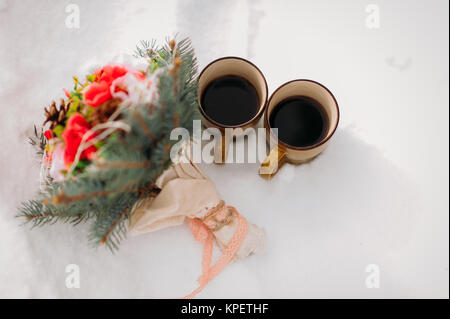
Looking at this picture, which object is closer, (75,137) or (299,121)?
(75,137)

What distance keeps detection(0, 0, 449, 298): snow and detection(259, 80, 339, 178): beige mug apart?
7 cm

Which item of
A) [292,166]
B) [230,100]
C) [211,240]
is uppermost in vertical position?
[230,100]

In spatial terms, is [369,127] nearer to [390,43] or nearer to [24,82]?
[390,43]

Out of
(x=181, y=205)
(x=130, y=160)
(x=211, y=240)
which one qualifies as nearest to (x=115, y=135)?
(x=130, y=160)

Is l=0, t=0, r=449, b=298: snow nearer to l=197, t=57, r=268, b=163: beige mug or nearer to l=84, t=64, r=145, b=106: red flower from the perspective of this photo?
l=197, t=57, r=268, b=163: beige mug

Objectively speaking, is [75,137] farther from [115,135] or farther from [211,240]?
[211,240]

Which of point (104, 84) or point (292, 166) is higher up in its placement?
point (104, 84)

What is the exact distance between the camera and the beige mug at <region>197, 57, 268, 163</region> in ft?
1.55

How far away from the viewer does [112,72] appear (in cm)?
38

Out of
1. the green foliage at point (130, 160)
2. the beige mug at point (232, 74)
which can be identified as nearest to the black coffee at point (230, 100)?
the beige mug at point (232, 74)

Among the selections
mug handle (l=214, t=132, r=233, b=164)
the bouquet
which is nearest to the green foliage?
the bouquet

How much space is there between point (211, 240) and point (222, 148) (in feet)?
0.50

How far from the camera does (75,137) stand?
0.35m
